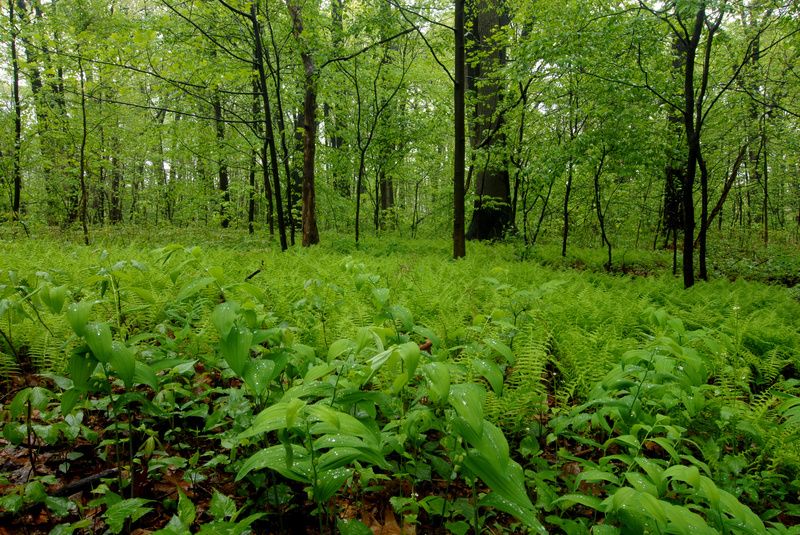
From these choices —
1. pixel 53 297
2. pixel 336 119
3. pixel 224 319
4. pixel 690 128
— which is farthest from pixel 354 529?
pixel 336 119

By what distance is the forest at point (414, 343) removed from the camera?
4.63ft

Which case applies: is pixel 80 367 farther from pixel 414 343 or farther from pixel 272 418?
pixel 414 343

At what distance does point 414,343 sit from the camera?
1149mm

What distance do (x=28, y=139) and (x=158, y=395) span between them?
36.9 ft

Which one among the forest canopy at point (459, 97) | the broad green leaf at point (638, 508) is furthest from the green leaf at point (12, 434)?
the forest canopy at point (459, 97)

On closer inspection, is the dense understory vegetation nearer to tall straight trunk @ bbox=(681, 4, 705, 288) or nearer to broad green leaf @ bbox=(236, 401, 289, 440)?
broad green leaf @ bbox=(236, 401, 289, 440)

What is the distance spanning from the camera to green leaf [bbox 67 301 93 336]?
51.3 inches

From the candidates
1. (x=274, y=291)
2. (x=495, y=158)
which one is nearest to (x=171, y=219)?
(x=495, y=158)

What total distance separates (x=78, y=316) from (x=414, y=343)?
116cm

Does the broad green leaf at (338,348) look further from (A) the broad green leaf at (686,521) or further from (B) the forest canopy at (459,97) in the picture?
(B) the forest canopy at (459,97)

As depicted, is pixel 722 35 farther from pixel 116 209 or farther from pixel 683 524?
pixel 116 209

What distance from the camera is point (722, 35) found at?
5.34 metres

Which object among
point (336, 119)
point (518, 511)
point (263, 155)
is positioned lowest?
point (518, 511)

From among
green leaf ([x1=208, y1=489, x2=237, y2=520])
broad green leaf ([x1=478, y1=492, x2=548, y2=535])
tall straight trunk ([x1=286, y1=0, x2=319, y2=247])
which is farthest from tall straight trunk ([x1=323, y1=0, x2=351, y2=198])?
broad green leaf ([x1=478, y1=492, x2=548, y2=535])
